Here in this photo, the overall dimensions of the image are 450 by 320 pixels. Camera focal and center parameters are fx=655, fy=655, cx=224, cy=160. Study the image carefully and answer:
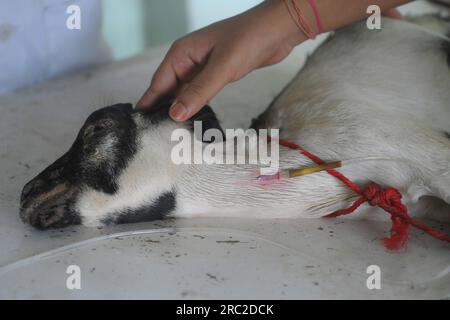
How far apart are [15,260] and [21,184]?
32 centimetres

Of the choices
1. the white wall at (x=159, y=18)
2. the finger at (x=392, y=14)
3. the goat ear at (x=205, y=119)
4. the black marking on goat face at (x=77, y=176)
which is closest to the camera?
the black marking on goat face at (x=77, y=176)

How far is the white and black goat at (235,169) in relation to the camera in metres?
1.31

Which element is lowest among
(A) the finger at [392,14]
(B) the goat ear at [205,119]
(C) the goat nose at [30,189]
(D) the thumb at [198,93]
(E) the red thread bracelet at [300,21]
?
(C) the goat nose at [30,189]

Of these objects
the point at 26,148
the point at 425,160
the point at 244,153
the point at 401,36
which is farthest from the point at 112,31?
the point at 425,160

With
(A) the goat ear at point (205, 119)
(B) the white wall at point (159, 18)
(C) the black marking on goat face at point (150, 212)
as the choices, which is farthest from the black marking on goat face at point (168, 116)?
(B) the white wall at point (159, 18)

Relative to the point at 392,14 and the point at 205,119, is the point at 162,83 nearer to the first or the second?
the point at 205,119

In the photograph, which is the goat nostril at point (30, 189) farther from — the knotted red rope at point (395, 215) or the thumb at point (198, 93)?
the knotted red rope at point (395, 215)

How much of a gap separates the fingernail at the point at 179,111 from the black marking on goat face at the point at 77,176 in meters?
0.09

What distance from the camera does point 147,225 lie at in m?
1.36

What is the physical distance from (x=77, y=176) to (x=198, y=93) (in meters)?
0.30

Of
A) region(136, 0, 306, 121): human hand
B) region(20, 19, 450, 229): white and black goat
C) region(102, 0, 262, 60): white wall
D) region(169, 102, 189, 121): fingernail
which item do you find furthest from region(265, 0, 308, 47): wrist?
region(102, 0, 262, 60): white wall

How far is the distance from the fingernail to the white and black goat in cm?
4

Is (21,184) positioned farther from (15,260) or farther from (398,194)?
(398,194)
